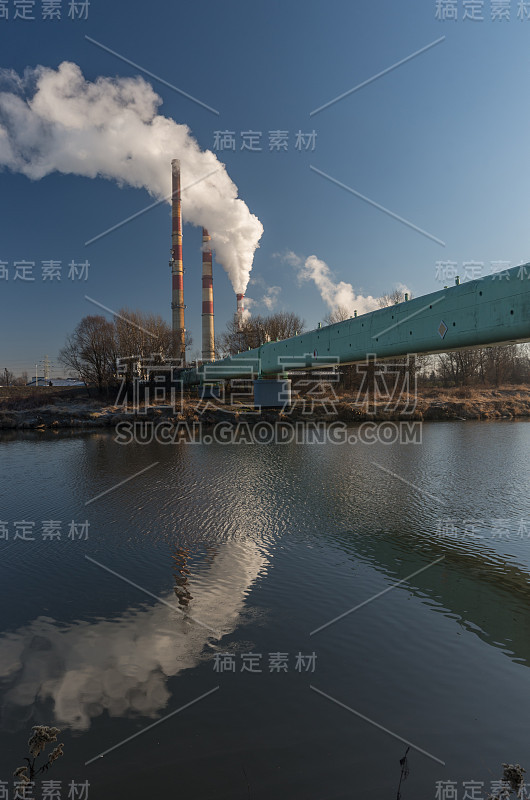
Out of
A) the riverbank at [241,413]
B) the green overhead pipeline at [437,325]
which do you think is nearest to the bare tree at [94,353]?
the riverbank at [241,413]

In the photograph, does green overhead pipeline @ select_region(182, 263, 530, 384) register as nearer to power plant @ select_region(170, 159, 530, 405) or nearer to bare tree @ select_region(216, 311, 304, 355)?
power plant @ select_region(170, 159, 530, 405)

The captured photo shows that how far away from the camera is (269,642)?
5.32 meters

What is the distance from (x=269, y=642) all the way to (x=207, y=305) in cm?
5719

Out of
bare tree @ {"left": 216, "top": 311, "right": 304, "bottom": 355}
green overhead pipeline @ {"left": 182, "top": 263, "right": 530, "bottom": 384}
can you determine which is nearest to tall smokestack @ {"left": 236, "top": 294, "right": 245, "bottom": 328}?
bare tree @ {"left": 216, "top": 311, "right": 304, "bottom": 355}

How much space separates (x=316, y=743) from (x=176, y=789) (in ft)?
4.07

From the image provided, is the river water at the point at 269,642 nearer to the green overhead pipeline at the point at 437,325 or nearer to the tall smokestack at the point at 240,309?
the green overhead pipeline at the point at 437,325

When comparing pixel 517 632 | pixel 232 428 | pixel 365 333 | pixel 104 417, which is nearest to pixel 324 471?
pixel 365 333

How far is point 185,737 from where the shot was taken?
3881 millimetres

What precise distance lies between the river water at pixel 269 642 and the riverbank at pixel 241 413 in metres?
23.5

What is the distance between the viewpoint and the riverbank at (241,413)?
3497 cm

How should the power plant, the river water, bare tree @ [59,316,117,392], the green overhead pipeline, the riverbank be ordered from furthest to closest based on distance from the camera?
bare tree @ [59,316,117,392]
the riverbank
the power plant
the green overhead pipeline
the river water

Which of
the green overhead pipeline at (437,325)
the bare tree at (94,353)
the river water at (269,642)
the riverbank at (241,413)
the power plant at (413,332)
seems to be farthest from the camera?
the bare tree at (94,353)

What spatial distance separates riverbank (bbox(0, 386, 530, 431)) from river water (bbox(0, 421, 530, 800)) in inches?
927

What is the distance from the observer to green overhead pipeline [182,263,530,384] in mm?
13039
